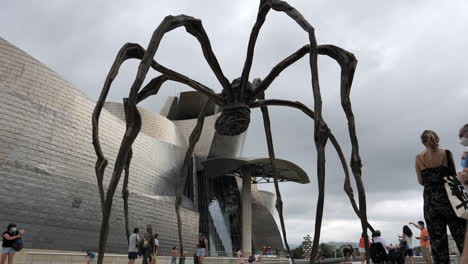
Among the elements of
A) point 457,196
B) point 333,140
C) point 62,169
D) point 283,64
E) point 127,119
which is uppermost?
point 62,169

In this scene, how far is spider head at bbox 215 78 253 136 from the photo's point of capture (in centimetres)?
458

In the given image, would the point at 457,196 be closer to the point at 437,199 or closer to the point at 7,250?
the point at 437,199

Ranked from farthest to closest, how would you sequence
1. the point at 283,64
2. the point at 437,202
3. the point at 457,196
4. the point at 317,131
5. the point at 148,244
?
the point at 148,244 < the point at 283,64 < the point at 437,202 < the point at 317,131 < the point at 457,196

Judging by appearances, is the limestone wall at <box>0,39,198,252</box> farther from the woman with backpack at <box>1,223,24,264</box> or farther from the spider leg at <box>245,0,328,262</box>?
the spider leg at <box>245,0,328,262</box>

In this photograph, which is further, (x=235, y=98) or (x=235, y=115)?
(x=235, y=98)

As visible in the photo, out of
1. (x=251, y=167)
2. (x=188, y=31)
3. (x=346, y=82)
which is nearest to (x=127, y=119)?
(x=188, y=31)

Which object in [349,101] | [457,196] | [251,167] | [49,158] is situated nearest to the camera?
[457,196]

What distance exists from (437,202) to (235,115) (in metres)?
2.43

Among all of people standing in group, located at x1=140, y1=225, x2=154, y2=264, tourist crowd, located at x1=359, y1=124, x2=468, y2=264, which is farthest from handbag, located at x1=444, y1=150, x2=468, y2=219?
people standing in group, located at x1=140, y1=225, x2=154, y2=264

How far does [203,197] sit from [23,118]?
21.3 m

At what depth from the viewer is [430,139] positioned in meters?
3.17

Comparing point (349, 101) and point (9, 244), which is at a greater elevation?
point (349, 101)

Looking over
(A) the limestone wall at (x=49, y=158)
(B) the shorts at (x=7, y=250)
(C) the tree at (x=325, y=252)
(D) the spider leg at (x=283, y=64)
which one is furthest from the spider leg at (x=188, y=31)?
(C) the tree at (x=325, y=252)

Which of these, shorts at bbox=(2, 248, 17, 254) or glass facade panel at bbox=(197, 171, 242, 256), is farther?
glass facade panel at bbox=(197, 171, 242, 256)
